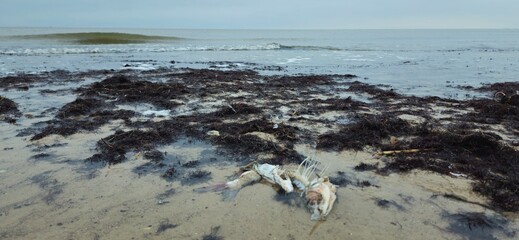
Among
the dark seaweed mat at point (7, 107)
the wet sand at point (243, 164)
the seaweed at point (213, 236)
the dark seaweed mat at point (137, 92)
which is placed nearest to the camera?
the seaweed at point (213, 236)

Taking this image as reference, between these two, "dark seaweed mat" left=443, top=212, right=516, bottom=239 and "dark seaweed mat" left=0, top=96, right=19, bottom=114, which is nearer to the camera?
"dark seaweed mat" left=443, top=212, right=516, bottom=239

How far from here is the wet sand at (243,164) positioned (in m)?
3.63

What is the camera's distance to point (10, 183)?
14.6 feet

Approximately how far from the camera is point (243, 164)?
5242 millimetres

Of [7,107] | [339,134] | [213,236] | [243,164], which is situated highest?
[7,107]

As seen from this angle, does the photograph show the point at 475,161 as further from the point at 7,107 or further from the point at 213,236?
the point at 7,107

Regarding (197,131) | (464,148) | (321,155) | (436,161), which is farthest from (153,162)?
(464,148)

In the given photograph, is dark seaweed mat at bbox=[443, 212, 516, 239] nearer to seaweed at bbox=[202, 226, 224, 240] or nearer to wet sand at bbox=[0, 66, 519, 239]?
wet sand at bbox=[0, 66, 519, 239]

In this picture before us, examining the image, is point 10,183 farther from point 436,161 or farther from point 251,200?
point 436,161

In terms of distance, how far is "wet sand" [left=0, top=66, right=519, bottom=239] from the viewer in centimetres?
363

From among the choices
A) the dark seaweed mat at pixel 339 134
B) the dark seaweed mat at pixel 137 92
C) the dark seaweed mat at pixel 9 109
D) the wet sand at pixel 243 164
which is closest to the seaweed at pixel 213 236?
the wet sand at pixel 243 164

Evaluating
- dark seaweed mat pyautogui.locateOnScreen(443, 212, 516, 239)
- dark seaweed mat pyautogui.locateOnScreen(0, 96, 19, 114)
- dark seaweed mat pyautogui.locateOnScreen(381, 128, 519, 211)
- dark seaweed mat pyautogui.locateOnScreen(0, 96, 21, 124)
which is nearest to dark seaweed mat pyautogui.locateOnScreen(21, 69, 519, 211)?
dark seaweed mat pyautogui.locateOnScreen(381, 128, 519, 211)

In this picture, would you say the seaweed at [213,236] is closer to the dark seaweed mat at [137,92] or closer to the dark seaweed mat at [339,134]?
the dark seaweed mat at [339,134]

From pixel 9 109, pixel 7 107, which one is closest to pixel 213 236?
pixel 9 109
